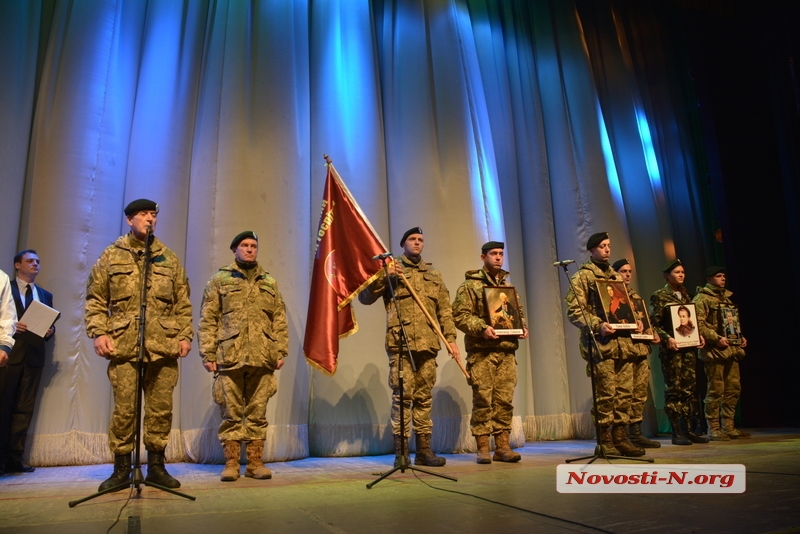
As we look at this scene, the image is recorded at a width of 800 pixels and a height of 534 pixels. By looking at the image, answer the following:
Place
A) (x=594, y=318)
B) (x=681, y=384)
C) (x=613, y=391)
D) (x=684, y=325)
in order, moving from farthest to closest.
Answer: (x=681, y=384)
(x=684, y=325)
(x=613, y=391)
(x=594, y=318)

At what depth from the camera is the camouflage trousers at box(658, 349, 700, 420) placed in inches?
256

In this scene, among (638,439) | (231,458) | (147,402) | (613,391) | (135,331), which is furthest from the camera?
(638,439)

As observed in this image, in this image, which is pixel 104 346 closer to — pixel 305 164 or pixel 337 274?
pixel 337 274

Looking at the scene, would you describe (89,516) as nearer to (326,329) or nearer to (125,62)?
(326,329)

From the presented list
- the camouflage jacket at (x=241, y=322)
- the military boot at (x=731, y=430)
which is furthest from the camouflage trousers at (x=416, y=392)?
the military boot at (x=731, y=430)

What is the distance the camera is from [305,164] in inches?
239

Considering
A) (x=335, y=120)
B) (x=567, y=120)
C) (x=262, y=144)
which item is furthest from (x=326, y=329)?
(x=567, y=120)

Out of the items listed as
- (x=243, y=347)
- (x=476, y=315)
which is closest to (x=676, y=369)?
(x=476, y=315)

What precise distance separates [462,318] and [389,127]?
2.65 metres

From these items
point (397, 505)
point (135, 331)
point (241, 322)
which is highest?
point (241, 322)

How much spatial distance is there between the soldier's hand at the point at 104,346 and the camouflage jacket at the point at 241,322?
68cm

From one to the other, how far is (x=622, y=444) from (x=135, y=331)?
3871mm

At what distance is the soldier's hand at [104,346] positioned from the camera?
3.74m

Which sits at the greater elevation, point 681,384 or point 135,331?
point 135,331
